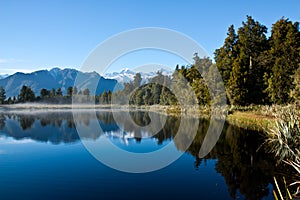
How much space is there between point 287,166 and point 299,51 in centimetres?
1893

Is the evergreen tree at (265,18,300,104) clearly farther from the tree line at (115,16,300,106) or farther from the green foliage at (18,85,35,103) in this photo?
the green foliage at (18,85,35,103)

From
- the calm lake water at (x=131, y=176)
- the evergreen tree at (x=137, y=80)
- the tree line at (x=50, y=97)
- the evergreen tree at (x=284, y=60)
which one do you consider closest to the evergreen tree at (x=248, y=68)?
the evergreen tree at (x=284, y=60)

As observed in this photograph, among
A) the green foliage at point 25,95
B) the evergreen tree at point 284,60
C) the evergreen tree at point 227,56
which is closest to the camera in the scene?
the evergreen tree at point 284,60

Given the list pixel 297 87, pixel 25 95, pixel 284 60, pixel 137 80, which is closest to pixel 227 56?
pixel 284 60

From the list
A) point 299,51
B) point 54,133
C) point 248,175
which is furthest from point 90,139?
point 299,51

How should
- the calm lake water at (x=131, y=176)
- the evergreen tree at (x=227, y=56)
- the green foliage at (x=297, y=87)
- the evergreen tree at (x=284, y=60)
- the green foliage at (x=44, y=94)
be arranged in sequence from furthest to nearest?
the green foliage at (x=44, y=94) → the evergreen tree at (x=227, y=56) → the evergreen tree at (x=284, y=60) → the green foliage at (x=297, y=87) → the calm lake water at (x=131, y=176)

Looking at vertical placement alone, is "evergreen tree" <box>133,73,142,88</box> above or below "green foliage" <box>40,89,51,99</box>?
above

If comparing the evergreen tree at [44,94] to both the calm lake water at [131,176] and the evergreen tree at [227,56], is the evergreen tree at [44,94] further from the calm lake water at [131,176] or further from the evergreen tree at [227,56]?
the calm lake water at [131,176]

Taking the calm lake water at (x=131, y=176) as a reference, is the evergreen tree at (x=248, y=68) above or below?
above

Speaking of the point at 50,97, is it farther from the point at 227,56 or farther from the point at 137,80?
the point at 227,56

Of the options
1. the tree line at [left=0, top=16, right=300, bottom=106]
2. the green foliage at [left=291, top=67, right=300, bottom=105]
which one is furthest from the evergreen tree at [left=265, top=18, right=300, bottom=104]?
the green foliage at [left=291, top=67, right=300, bottom=105]

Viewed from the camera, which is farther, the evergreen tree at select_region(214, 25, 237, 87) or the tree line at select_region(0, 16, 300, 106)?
the evergreen tree at select_region(214, 25, 237, 87)

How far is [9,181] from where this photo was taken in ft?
28.9

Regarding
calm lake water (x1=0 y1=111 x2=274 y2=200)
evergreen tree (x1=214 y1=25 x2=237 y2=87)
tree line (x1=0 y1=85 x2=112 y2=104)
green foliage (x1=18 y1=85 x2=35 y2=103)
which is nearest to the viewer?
calm lake water (x1=0 y1=111 x2=274 y2=200)
